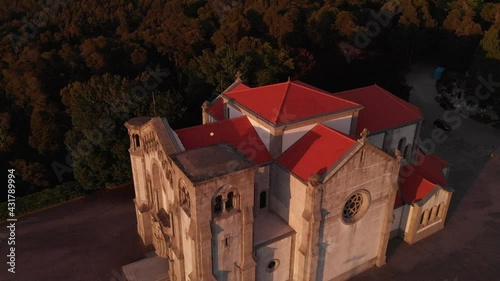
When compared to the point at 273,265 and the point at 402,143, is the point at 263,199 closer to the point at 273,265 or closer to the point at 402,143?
the point at 273,265

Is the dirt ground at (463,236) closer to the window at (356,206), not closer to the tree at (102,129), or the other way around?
the window at (356,206)

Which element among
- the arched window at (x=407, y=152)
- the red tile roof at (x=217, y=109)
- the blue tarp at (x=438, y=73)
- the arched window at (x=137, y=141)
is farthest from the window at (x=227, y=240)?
the blue tarp at (x=438, y=73)

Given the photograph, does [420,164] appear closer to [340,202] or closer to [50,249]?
[340,202]

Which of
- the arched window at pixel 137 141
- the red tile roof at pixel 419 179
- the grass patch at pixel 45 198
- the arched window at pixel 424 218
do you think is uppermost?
the arched window at pixel 137 141

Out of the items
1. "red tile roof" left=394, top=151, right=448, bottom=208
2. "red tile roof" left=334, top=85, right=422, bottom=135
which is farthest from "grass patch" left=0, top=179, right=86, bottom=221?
"red tile roof" left=394, top=151, right=448, bottom=208

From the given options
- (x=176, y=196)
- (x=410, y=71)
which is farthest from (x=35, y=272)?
(x=410, y=71)
